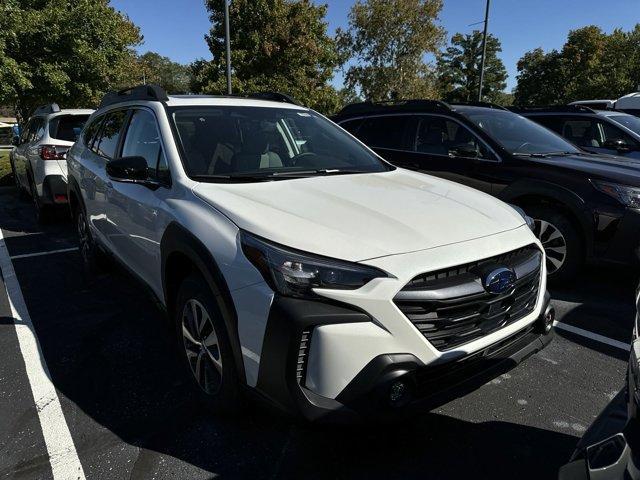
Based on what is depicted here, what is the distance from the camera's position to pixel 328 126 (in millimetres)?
3898

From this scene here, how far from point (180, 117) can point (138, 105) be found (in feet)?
2.15

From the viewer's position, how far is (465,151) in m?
5.00

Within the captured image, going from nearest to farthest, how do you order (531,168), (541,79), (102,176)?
(102,176) < (531,168) < (541,79)

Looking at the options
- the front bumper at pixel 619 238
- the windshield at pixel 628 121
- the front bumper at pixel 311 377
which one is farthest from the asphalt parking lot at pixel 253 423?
the windshield at pixel 628 121

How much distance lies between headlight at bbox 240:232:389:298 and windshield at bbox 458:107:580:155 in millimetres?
3615

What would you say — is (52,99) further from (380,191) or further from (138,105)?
(380,191)

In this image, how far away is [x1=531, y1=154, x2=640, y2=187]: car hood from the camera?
4.19 m

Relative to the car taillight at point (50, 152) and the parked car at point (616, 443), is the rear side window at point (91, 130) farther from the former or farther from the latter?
the parked car at point (616, 443)

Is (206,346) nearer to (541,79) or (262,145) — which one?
(262,145)

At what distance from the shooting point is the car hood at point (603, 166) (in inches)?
165

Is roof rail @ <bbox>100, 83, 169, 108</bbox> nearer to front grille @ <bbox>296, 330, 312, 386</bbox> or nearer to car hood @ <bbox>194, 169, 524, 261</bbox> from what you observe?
car hood @ <bbox>194, 169, 524, 261</bbox>

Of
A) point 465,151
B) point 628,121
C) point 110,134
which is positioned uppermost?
point 628,121

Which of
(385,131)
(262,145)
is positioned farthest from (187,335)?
(385,131)

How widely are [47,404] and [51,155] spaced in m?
5.33
